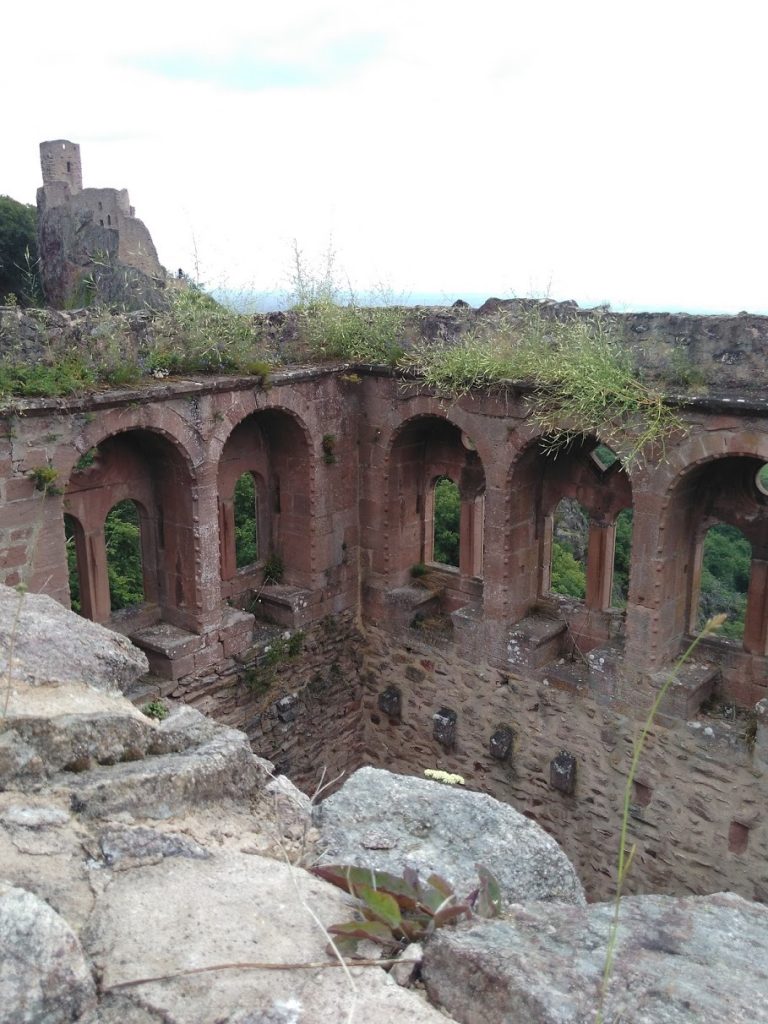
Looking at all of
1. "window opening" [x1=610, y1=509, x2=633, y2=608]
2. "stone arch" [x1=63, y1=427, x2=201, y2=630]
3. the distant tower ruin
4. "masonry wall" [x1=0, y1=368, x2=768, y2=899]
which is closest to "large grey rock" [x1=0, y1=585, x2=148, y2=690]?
"masonry wall" [x1=0, y1=368, x2=768, y2=899]

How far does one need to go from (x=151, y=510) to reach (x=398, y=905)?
7.20 metres

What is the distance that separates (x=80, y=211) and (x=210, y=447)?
20776mm

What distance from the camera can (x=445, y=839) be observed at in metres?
2.62

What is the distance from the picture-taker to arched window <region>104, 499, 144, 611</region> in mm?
15070

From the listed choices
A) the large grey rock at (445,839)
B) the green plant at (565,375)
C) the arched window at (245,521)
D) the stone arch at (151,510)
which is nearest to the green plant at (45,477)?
the stone arch at (151,510)

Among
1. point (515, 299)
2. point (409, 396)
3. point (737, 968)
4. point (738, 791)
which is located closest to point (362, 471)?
point (409, 396)

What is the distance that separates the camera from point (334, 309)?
9.89m

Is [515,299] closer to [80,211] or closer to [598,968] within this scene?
[598,968]

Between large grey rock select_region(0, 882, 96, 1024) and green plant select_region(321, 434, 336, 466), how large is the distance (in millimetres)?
8077

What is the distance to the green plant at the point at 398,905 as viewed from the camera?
6.39ft

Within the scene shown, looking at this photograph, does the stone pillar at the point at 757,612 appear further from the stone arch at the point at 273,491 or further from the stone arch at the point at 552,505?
the stone arch at the point at 273,491

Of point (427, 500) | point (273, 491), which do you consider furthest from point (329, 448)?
point (427, 500)

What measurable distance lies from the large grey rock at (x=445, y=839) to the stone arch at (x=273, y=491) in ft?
22.3

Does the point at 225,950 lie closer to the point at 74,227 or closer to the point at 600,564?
the point at 600,564
